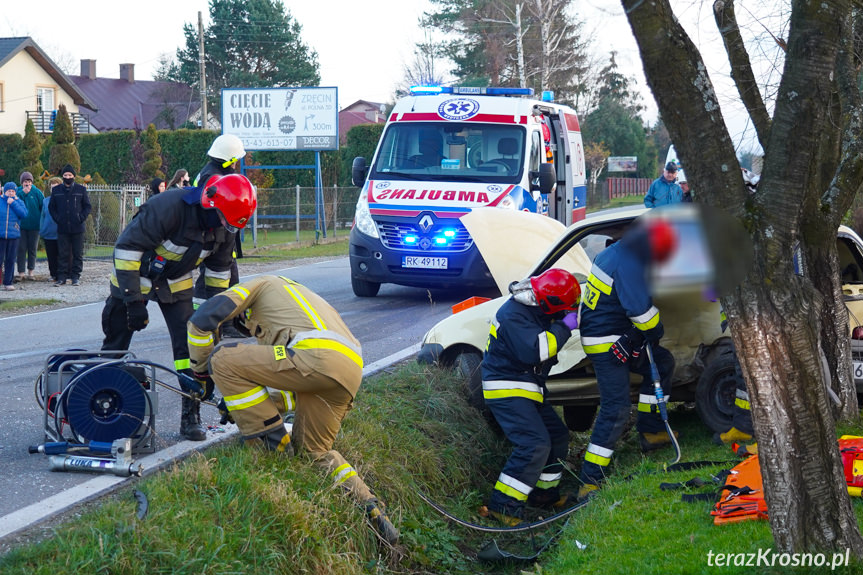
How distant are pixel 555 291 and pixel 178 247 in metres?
2.50

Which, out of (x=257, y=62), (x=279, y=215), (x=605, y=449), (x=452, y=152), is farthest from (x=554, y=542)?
(x=257, y=62)

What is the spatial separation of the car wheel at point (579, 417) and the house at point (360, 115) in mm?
60339

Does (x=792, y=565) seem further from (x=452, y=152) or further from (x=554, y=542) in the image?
(x=452, y=152)

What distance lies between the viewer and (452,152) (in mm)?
12727

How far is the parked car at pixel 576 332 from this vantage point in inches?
246

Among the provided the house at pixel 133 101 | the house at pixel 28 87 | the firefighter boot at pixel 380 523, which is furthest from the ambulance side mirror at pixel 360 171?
the house at pixel 133 101

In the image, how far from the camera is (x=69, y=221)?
1466cm

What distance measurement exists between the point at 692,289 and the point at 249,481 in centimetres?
351

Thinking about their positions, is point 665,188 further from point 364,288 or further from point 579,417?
point 579,417

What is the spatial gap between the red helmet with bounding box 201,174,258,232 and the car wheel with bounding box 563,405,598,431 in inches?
125

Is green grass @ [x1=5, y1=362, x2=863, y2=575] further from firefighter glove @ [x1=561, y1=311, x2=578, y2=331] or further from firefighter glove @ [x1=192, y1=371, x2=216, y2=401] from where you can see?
firefighter glove @ [x1=561, y1=311, x2=578, y2=331]

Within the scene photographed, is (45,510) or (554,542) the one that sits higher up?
(45,510)

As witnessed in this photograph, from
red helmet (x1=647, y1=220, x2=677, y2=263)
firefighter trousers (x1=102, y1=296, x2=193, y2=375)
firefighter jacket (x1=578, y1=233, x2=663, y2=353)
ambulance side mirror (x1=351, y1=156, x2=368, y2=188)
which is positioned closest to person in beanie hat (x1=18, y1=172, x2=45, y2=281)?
ambulance side mirror (x1=351, y1=156, x2=368, y2=188)

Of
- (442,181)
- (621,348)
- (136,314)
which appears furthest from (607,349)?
(442,181)
